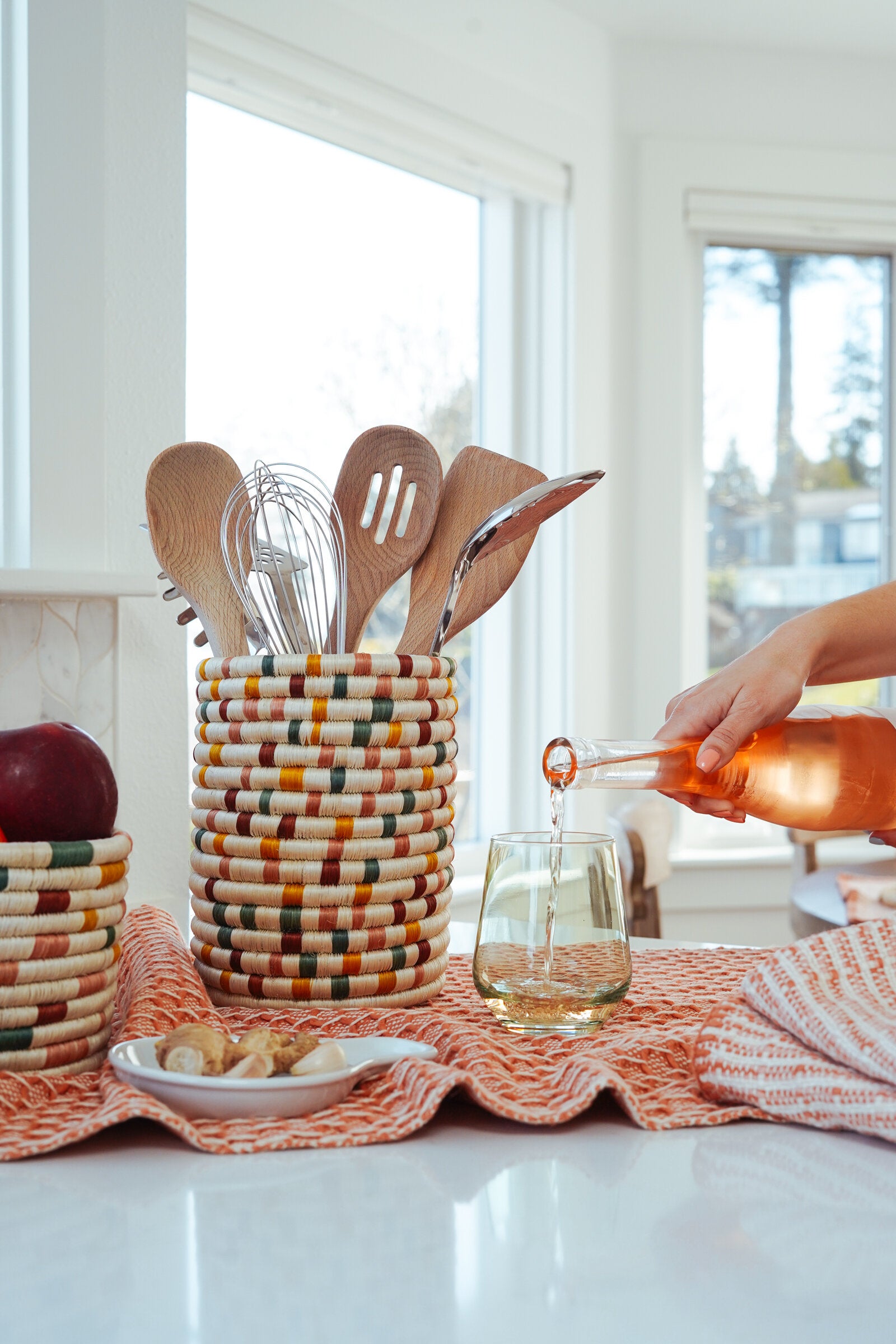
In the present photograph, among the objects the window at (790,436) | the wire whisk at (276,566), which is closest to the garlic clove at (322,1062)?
the wire whisk at (276,566)

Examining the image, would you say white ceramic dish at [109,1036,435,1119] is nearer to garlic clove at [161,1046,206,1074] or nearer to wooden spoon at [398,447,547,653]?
garlic clove at [161,1046,206,1074]

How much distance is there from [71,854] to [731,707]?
40cm

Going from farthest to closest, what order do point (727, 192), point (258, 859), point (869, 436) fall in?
point (869, 436) < point (727, 192) < point (258, 859)

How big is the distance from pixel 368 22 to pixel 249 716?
1504 mm

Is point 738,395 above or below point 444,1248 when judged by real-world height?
above

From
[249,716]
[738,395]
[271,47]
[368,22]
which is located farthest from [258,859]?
[738,395]

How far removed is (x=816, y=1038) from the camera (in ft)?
1.74

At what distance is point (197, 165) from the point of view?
1816 millimetres

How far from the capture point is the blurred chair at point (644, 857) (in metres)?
1.26

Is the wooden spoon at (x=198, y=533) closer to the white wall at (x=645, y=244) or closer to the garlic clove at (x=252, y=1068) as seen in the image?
the garlic clove at (x=252, y=1068)

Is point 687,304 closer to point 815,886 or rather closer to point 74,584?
point 815,886

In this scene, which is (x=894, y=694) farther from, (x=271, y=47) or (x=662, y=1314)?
(x=662, y=1314)

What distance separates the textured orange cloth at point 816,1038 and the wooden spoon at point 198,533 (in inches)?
14.2

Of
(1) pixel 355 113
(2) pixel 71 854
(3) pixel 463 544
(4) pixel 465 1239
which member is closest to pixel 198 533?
(3) pixel 463 544
